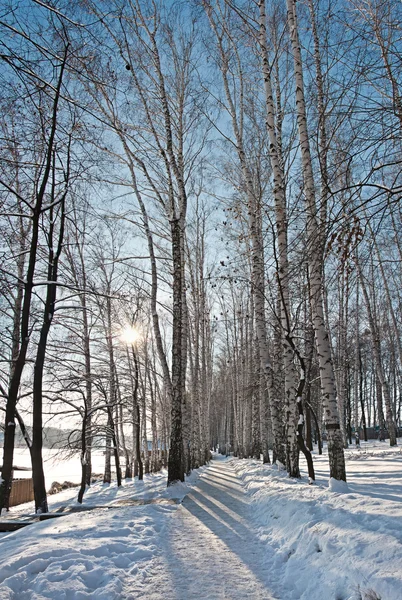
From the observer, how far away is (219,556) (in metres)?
4.21

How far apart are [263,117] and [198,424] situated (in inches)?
587

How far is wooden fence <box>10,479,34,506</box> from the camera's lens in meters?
16.1

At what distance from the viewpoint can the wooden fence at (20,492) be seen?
633 inches

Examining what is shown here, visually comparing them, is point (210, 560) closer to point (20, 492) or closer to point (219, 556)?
point (219, 556)

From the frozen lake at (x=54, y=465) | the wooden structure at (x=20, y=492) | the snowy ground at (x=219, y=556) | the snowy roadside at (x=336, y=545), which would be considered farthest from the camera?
the wooden structure at (x=20, y=492)

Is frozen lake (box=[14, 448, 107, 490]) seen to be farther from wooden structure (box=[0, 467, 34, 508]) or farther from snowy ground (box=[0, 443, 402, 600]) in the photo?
snowy ground (box=[0, 443, 402, 600])

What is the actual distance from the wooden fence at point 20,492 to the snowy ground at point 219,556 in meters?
13.3

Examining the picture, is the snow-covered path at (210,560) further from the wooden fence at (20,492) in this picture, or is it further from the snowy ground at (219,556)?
the wooden fence at (20,492)

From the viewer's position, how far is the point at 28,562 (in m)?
3.35

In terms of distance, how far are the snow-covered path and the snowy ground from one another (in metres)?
0.01

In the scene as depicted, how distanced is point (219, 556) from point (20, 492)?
16.3 metres

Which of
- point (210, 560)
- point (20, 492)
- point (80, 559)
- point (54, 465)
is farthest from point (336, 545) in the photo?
point (20, 492)

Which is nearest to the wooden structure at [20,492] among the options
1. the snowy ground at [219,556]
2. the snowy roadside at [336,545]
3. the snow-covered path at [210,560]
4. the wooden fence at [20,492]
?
the wooden fence at [20,492]

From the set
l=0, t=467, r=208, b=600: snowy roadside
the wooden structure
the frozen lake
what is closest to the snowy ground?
l=0, t=467, r=208, b=600: snowy roadside
